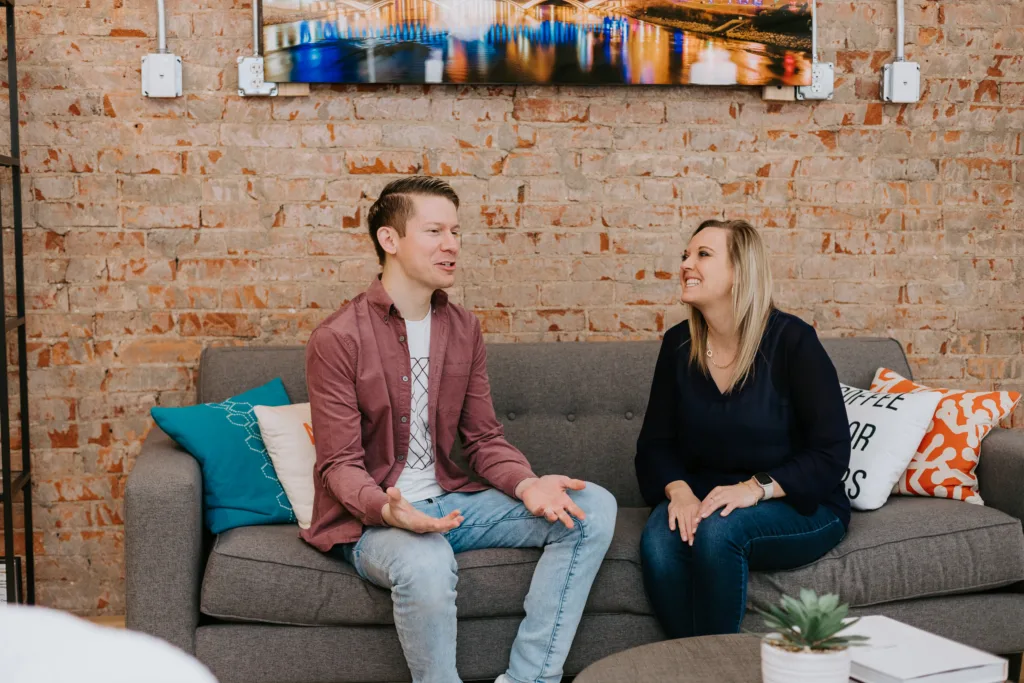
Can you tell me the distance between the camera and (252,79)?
2.88 m

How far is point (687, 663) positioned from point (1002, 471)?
130cm

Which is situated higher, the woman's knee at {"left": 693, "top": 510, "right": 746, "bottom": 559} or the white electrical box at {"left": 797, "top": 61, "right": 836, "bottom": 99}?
the white electrical box at {"left": 797, "top": 61, "right": 836, "bottom": 99}

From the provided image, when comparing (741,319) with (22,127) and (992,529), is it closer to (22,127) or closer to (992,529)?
(992,529)

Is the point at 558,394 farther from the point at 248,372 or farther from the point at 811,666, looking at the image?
the point at 811,666

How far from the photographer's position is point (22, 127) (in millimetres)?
2852

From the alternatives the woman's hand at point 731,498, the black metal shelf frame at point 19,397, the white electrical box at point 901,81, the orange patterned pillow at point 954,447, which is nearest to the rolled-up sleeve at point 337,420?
the woman's hand at point 731,498

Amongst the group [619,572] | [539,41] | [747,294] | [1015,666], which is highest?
[539,41]

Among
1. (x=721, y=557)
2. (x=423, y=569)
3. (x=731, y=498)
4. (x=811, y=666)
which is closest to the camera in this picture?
(x=811, y=666)

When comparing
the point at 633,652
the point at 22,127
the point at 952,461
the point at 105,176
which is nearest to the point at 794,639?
the point at 633,652

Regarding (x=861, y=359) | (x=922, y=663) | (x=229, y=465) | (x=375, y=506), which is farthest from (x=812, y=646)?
(x=861, y=359)

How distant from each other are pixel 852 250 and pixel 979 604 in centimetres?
122

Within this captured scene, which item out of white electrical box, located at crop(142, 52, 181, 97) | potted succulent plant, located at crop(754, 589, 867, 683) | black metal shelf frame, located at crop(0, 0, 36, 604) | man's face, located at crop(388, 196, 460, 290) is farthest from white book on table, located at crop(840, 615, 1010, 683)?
white electrical box, located at crop(142, 52, 181, 97)

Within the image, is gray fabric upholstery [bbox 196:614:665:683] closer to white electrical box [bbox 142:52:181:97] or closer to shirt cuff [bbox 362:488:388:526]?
shirt cuff [bbox 362:488:388:526]

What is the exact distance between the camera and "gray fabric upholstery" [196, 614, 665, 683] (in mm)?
2109
